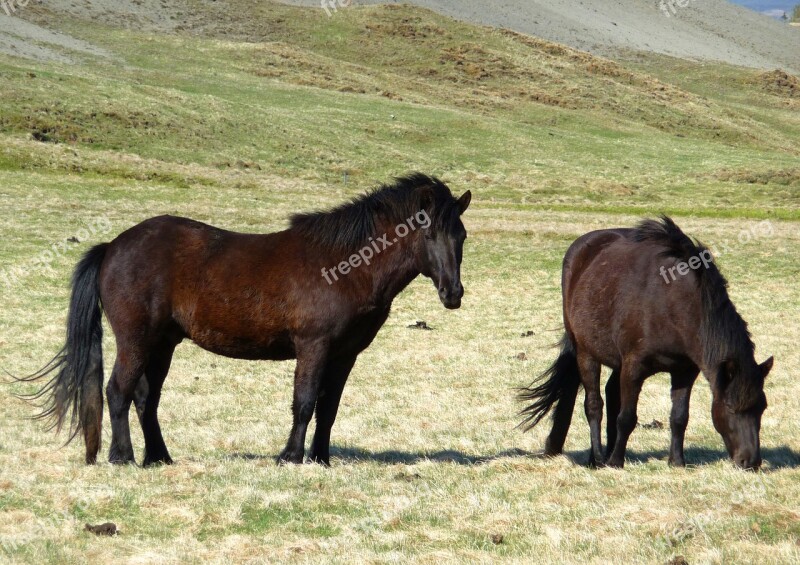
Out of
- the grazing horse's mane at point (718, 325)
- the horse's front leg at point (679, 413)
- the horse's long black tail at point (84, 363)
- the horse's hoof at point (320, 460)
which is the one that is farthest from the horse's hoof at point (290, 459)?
the grazing horse's mane at point (718, 325)

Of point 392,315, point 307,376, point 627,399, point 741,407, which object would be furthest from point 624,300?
point 392,315

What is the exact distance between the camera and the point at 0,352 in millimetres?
15289

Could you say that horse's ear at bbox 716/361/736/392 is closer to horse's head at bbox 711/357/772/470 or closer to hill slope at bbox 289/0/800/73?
horse's head at bbox 711/357/772/470

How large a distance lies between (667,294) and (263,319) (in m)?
3.76

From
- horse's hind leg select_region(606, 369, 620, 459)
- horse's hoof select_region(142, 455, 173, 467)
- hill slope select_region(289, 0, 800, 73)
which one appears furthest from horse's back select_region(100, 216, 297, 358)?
hill slope select_region(289, 0, 800, 73)

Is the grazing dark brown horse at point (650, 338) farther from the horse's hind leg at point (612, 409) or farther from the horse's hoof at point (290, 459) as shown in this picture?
the horse's hoof at point (290, 459)

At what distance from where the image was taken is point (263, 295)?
8.47 meters

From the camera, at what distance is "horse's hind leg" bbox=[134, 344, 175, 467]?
8.81 metres

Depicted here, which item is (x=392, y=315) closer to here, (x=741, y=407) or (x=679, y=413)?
(x=679, y=413)

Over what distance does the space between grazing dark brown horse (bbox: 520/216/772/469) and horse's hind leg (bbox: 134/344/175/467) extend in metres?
3.88

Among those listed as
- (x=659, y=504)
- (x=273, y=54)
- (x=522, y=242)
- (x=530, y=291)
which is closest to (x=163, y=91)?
(x=273, y=54)

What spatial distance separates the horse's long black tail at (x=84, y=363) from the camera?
28.6 feet

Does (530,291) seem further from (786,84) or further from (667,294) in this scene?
(786,84)

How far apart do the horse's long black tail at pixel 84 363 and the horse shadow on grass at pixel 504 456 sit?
1.46 m
